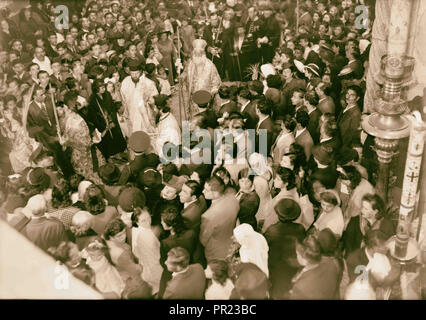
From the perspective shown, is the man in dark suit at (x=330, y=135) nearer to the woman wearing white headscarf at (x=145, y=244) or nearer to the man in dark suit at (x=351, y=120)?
the man in dark suit at (x=351, y=120)

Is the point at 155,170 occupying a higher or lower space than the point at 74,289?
higher

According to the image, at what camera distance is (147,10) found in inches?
506

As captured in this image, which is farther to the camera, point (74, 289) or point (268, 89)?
point (268, 89)

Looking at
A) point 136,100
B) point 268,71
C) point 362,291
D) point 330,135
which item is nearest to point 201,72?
point 268,71

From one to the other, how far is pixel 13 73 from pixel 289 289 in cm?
652

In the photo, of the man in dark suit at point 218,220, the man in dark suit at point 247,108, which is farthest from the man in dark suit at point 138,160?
the man in dark suit at point 247,108

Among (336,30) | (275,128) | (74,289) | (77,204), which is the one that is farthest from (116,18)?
(74,289)

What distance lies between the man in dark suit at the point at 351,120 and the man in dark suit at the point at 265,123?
98 cm

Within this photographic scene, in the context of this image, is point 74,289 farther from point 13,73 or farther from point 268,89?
point 13,73

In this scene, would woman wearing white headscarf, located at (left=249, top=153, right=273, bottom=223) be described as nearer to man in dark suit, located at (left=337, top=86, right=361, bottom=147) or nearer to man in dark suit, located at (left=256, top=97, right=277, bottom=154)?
man in dark suit, located at (left=256, top=97, right=277, bottom=154)

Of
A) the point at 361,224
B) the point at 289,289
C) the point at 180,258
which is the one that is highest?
the point at 180,258

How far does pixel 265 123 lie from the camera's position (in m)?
7.47

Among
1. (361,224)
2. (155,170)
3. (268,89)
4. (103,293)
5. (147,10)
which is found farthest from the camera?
(147,10)

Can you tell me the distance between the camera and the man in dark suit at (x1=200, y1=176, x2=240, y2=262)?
19.5 feet
